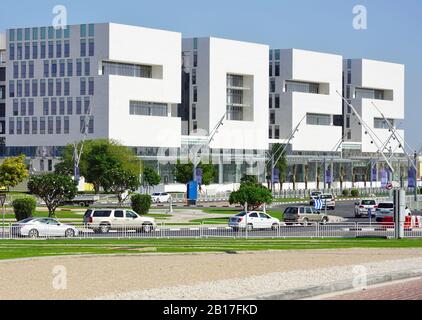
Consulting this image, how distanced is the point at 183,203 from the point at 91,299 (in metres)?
87.7

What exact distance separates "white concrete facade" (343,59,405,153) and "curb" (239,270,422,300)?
153 metres

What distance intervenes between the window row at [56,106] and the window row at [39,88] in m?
0.81

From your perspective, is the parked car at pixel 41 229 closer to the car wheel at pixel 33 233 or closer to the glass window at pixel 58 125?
the car wheel at pixel 33 233

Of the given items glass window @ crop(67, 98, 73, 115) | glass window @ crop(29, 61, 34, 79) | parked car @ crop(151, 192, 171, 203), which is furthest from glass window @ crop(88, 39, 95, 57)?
parked car @ crop(151, 192, 171, 203)

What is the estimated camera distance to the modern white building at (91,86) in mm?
133875

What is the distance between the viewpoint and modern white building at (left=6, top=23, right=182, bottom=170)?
134 m

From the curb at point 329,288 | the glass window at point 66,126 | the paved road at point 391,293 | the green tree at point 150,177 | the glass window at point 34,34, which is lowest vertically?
the paved road at point 391,293

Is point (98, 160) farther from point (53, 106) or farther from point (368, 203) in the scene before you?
point (368, 203)

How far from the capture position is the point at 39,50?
13788 centimetres

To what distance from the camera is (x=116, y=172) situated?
9038cm

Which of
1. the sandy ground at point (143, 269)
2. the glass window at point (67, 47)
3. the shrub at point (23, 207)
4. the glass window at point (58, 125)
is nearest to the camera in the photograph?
the sandy ground at point (143, 269)

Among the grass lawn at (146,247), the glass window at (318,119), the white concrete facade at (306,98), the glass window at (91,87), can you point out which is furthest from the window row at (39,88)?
the grass lawn at (146,247)
